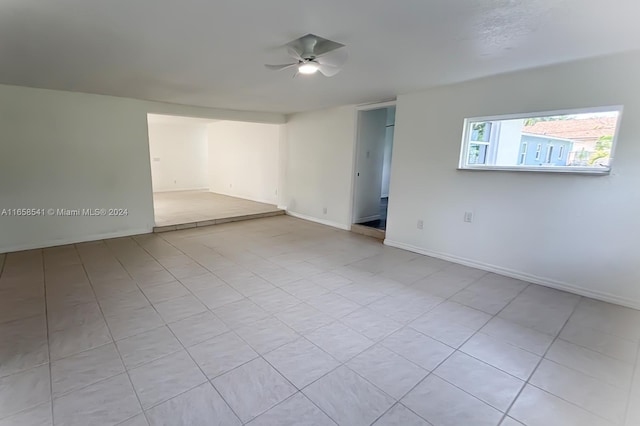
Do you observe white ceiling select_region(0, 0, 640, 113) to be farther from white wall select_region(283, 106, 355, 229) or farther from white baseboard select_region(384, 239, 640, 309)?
white baseboard select_region(384, 239, 640, 309)

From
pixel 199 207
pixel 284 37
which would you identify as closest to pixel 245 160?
pixel 199 207

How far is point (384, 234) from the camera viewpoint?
494 cm

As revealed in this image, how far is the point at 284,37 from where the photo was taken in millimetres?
2252

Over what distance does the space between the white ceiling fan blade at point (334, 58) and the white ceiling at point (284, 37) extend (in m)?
0.10

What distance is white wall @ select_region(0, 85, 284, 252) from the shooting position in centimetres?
386

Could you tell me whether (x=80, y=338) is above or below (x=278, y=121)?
below

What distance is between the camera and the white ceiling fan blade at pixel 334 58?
2277 millimetres

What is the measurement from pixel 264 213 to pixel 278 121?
2039mm

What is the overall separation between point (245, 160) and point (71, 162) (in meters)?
4.14

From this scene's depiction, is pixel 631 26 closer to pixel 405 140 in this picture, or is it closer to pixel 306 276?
pixel 405 140

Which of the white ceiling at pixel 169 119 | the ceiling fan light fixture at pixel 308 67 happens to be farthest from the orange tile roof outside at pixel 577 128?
the white ceiling at pixel 169 119

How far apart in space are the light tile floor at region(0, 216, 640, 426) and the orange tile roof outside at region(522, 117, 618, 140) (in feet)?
5.32

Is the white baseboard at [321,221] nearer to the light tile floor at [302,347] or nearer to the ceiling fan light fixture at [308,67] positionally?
the light tile floor at [302,347]

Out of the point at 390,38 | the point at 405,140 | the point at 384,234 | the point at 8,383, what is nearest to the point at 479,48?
the point at 390,38
